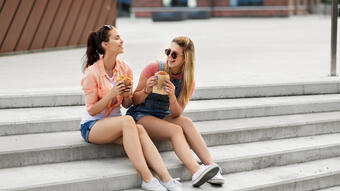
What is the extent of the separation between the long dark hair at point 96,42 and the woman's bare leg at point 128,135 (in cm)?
56

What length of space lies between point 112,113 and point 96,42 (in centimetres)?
61

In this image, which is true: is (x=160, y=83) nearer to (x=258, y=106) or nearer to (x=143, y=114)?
(x=143, y=114)

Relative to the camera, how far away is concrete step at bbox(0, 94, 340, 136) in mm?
4833

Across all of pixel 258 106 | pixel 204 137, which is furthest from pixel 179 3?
pixel 204 137

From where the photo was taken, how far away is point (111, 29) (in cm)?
447

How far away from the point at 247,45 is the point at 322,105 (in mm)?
6516

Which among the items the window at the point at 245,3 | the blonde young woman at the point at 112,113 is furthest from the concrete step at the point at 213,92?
the window at the point at 245,3

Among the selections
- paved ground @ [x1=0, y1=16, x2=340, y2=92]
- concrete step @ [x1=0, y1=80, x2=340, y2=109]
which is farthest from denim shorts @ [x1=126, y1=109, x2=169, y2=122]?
paved ground @ [x1=0, y1=16, x2=340, y2=92]

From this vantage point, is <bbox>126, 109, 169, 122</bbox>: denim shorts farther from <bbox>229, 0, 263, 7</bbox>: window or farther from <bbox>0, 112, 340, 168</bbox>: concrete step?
<bbox>229, 0, 263, 7</bbox>: window

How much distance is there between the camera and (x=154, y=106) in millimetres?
4648

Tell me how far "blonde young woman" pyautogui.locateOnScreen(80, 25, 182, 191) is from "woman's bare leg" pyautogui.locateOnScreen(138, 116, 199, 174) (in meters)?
0.22

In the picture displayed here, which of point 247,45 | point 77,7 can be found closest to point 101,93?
point 77,7

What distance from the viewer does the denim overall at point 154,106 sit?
461cm

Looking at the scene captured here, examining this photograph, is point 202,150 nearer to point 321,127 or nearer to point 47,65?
point 321,127
